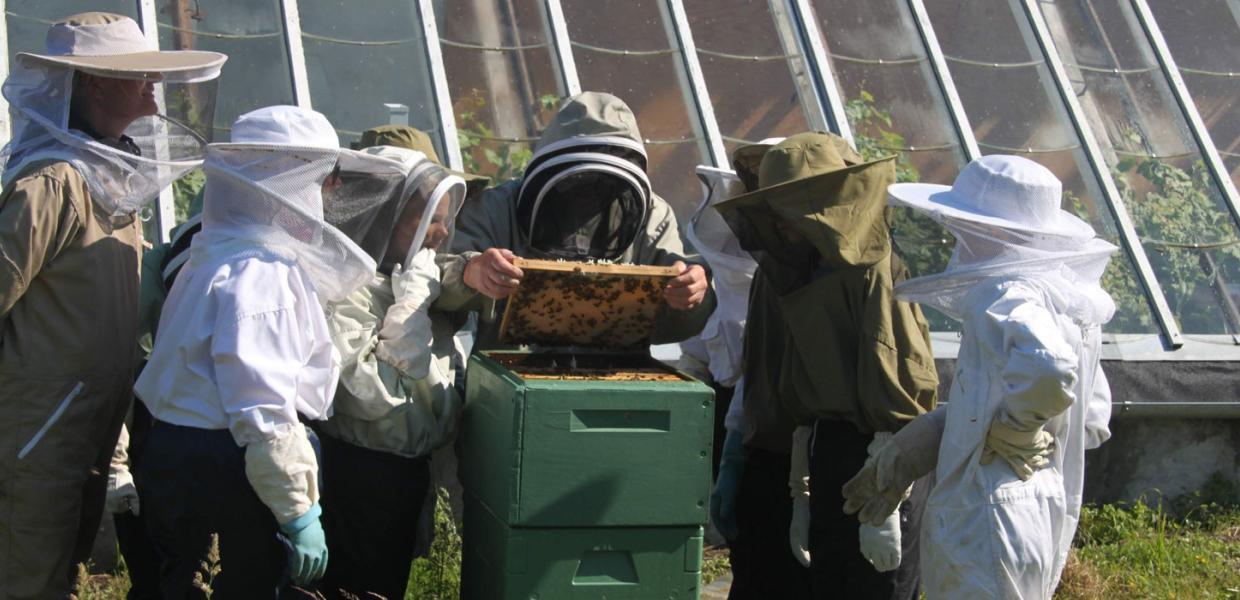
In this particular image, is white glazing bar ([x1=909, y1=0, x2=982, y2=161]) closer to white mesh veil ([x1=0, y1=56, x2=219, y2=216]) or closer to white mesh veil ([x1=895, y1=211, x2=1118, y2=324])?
white mesh veil ([x1=895, y1=211, x2=1118, y2=324])

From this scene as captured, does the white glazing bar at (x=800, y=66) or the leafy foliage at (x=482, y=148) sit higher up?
the white glazing bar at (x=800, y=66)

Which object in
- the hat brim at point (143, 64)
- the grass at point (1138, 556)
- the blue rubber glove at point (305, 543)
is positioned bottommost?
the grass at point (1138, 556)

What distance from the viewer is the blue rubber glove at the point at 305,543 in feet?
10.0

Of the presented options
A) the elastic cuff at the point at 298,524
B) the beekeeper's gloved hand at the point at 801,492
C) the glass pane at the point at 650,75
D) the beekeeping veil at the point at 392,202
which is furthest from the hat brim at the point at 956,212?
the glass pane at the point at 650,75

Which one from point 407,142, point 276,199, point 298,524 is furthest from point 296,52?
point 298,524

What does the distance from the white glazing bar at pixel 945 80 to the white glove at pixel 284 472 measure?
4517 millimetres

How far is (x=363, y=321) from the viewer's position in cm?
358

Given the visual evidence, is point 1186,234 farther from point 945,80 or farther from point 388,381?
point 388,381

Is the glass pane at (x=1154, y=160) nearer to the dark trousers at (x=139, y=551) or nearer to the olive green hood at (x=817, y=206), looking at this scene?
the olive green hood at (x=817, y=206)

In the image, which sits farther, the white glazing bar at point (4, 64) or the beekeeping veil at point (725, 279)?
the white glazing bar at point (4, 64)

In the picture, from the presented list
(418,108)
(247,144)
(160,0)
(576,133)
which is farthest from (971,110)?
(247,144)

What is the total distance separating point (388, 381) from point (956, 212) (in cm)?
160

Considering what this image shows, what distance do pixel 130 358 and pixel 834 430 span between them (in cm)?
201

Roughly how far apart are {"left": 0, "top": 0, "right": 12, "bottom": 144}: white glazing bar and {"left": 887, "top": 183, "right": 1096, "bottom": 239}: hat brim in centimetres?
364
